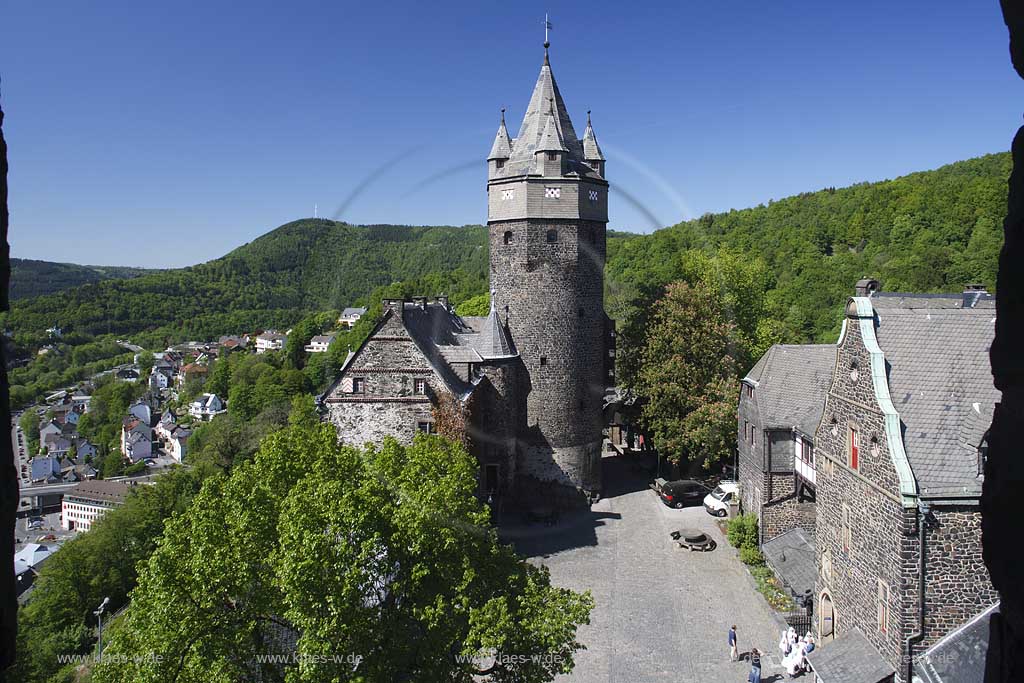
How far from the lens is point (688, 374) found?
3494 centimetres

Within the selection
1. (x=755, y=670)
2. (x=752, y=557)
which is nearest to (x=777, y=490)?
(x=752, y=557)

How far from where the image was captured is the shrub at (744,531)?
27.0 metres

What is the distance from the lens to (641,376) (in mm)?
36250

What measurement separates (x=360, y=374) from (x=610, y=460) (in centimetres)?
2115

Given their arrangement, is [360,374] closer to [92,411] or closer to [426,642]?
[426,642]

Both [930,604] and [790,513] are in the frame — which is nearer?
[930,604]

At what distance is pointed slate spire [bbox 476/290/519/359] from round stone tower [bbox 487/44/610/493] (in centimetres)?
113

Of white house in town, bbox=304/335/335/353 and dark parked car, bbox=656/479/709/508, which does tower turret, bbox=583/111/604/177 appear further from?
white house in town, bbox=304/335/335/353

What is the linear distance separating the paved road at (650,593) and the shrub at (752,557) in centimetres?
33

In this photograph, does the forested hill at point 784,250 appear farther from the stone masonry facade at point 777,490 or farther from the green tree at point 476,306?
the stone masonry facade at point 777,490

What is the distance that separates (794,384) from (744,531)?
6.02m

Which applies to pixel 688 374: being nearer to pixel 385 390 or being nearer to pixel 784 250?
pixel 385 390

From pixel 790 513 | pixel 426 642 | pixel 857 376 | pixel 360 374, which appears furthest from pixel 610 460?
pixel 426 642

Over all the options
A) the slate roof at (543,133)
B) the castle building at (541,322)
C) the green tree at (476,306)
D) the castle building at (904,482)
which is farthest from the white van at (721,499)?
the green tree at (476,306)
